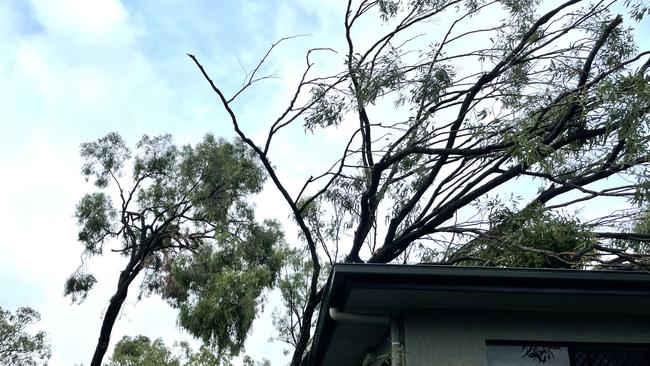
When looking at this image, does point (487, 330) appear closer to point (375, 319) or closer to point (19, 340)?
point (375, 319)

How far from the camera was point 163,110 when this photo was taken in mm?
13617

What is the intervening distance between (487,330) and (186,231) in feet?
47.8

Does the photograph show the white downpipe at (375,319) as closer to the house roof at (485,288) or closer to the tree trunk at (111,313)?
the house roof at (485,288)

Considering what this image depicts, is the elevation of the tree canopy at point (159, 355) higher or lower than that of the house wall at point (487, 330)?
higher

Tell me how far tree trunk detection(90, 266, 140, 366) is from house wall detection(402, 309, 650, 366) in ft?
47.3

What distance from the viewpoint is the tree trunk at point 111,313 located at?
1742cm

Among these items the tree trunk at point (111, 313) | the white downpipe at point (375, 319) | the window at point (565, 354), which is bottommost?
the window at point (565, 354)

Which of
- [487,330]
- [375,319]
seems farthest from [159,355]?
[487,330]

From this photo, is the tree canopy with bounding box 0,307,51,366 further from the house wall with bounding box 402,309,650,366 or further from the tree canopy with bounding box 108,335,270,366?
→ the house wall with bounding box 402,309,650,366

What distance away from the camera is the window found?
17.3ft

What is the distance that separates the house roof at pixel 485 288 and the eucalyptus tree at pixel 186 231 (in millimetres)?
12830

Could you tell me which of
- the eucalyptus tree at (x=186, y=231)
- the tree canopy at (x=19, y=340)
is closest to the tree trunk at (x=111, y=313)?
the eucalyptus tree at (x=186, y=231)

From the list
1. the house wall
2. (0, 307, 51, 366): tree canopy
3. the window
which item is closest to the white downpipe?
the house wall

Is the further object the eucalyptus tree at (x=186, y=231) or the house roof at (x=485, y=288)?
the eucalyptus tree at (x=186, y=231)
